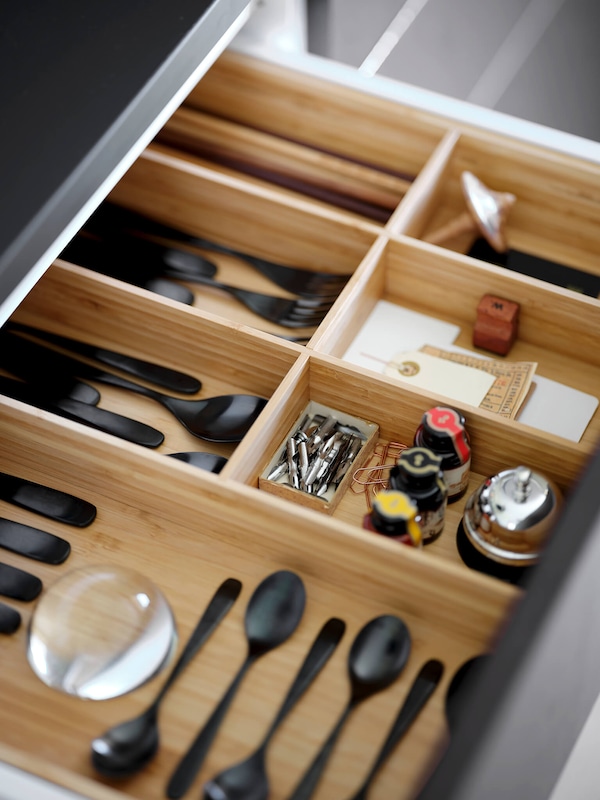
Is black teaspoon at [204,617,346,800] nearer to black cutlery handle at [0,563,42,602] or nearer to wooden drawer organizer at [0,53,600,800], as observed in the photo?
wooden drawer organizer at [0,53,600,800]

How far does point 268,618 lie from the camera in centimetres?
100

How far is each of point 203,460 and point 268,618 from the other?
24cm

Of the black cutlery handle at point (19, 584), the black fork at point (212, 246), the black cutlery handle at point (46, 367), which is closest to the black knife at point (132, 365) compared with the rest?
the black cutlery handle at point (46, 367)

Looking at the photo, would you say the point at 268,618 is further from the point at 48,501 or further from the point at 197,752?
the point at 48,501

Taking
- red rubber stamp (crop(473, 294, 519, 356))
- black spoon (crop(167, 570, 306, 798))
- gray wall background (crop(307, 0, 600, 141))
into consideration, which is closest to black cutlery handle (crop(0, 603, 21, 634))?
black spoon (crop(167, 570, 306, 798))

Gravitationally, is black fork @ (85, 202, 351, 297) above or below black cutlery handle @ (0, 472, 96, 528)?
above

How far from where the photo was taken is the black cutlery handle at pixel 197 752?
0.87 metres

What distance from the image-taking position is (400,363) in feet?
4.29

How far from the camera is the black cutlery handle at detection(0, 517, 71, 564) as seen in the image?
3.47ft

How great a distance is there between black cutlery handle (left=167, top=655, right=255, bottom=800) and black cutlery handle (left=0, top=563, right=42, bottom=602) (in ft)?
0.87

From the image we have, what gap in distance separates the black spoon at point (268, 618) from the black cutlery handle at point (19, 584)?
0.84 feet

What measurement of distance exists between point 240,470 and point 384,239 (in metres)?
0.48

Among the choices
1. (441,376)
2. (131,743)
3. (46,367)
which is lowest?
(131,743)

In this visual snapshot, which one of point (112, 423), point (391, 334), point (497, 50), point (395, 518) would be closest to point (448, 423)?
point (395, 518)
